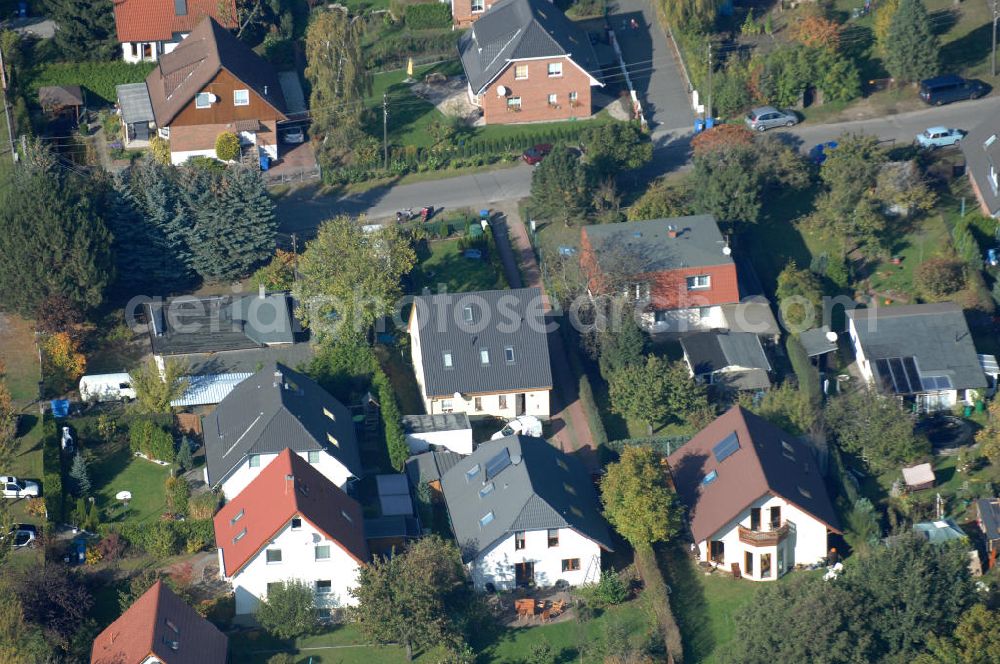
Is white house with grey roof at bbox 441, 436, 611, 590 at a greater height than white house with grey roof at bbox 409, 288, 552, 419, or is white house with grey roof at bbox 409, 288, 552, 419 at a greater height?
white house with grey roof at bbox 409, 288, 552, 419

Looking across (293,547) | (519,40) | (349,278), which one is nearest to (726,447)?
(293,547)

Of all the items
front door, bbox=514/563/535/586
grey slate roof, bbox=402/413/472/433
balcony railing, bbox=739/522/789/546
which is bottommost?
front door, bbox=514/563/535/586

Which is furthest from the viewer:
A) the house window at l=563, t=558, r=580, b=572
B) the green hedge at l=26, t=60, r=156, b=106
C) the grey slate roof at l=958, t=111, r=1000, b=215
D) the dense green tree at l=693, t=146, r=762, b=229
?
the green hedge at l=26, t=60, r=156, b=106

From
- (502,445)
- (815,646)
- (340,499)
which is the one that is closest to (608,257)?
(502,445)

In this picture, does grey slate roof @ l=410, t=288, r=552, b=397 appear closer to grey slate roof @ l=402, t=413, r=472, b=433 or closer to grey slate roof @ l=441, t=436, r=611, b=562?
grey slate roof @ l=402, t=413, r=472, b=433

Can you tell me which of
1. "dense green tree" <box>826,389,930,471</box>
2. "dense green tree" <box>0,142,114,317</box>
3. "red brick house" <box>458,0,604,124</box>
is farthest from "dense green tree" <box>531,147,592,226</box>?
"dense green tree" <box>0,142,114,317</box>

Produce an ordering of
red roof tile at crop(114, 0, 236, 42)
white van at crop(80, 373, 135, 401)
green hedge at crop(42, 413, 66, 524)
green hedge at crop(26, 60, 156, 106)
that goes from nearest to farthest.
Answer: green hedge at crop(42, 413, 66, 524) → white van at crop(80, 373, 135, 401) → green hedge at crop(26, 60, 156, 106) → red roof tile at crop(114, 0, 236, 42)

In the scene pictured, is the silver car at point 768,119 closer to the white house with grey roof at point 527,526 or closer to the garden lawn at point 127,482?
the white house with grey roof at point 527,526
